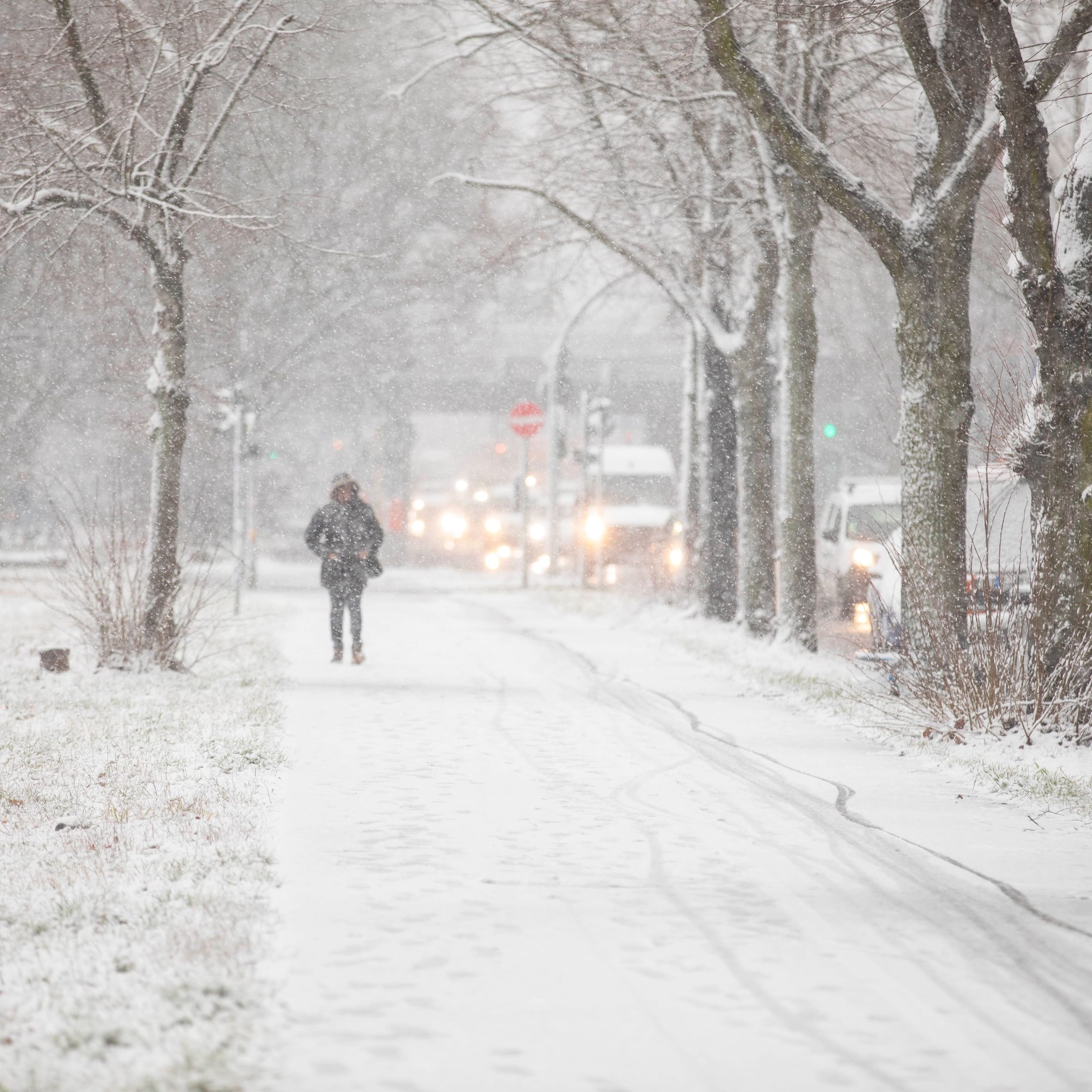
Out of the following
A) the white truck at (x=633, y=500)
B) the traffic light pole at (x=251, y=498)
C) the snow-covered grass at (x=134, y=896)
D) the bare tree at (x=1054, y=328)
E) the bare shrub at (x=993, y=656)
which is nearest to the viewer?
the snow-covered grass at (x=134, y=896)

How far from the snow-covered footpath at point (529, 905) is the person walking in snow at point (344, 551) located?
3.89 metres

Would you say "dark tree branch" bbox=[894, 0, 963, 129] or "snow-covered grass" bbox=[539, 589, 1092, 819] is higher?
"dark tree branch" bbox=[894, 0, 963, 129]

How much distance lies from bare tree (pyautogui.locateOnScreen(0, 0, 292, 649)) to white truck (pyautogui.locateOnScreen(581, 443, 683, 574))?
18.3 metres

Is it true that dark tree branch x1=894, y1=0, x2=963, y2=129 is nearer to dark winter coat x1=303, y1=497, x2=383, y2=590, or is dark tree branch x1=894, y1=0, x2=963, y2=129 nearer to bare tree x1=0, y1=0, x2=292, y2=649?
bare tree x1=0, y1=0, x2=292, y2=649

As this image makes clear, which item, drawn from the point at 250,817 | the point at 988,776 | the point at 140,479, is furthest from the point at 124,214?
the point at 140,479

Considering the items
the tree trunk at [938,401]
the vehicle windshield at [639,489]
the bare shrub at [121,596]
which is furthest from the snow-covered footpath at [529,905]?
the vehicle windshield at [639,489]

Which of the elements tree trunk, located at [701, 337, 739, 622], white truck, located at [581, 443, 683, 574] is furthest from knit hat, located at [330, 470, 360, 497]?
white truck, located at [581, 443, 683, 574]

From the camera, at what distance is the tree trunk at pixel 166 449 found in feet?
45.4

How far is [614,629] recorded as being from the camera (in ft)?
68.2

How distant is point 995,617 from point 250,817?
486 cm

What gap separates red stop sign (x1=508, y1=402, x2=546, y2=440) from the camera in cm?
3058

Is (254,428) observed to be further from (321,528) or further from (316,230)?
(321,528)

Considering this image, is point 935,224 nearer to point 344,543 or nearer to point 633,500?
point 344,543

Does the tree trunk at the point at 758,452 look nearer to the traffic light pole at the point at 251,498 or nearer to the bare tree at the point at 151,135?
the bare tree at the point at 151,135
